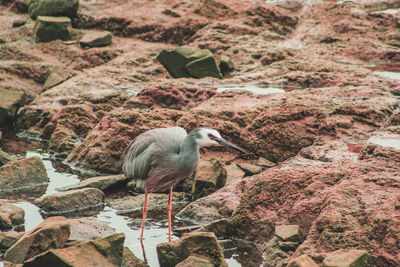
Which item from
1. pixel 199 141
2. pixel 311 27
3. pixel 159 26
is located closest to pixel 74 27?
pixel 159 26

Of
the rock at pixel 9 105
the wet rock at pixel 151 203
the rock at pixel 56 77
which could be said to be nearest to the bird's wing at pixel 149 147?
the wet rock at pixel 151 203

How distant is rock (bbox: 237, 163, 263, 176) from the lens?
23.0 ft

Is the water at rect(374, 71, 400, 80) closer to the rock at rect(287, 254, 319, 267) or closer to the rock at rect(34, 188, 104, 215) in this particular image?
the rock at rect(34, 188, 104, 215)

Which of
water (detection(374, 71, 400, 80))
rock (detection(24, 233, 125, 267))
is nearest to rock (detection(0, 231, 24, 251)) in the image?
rock (detection(24, 233, 125, 267))

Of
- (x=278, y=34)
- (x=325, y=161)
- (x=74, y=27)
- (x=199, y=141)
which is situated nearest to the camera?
(x=199, y=141)

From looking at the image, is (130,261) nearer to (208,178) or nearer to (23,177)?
(208,178)

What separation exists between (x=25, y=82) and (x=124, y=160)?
6171mm

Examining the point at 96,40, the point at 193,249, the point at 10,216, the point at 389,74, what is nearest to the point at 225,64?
the point at 389,74

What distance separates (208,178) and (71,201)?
1825mm

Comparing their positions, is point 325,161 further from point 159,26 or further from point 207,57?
point 159,26

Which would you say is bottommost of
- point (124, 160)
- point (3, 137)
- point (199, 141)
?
point (3, 137)

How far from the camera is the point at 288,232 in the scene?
16.1 ft

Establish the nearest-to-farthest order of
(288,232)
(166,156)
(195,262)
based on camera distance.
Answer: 1. (195,262)
2. (288,232)
3. (166,156)

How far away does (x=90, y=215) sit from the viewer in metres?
6.38
